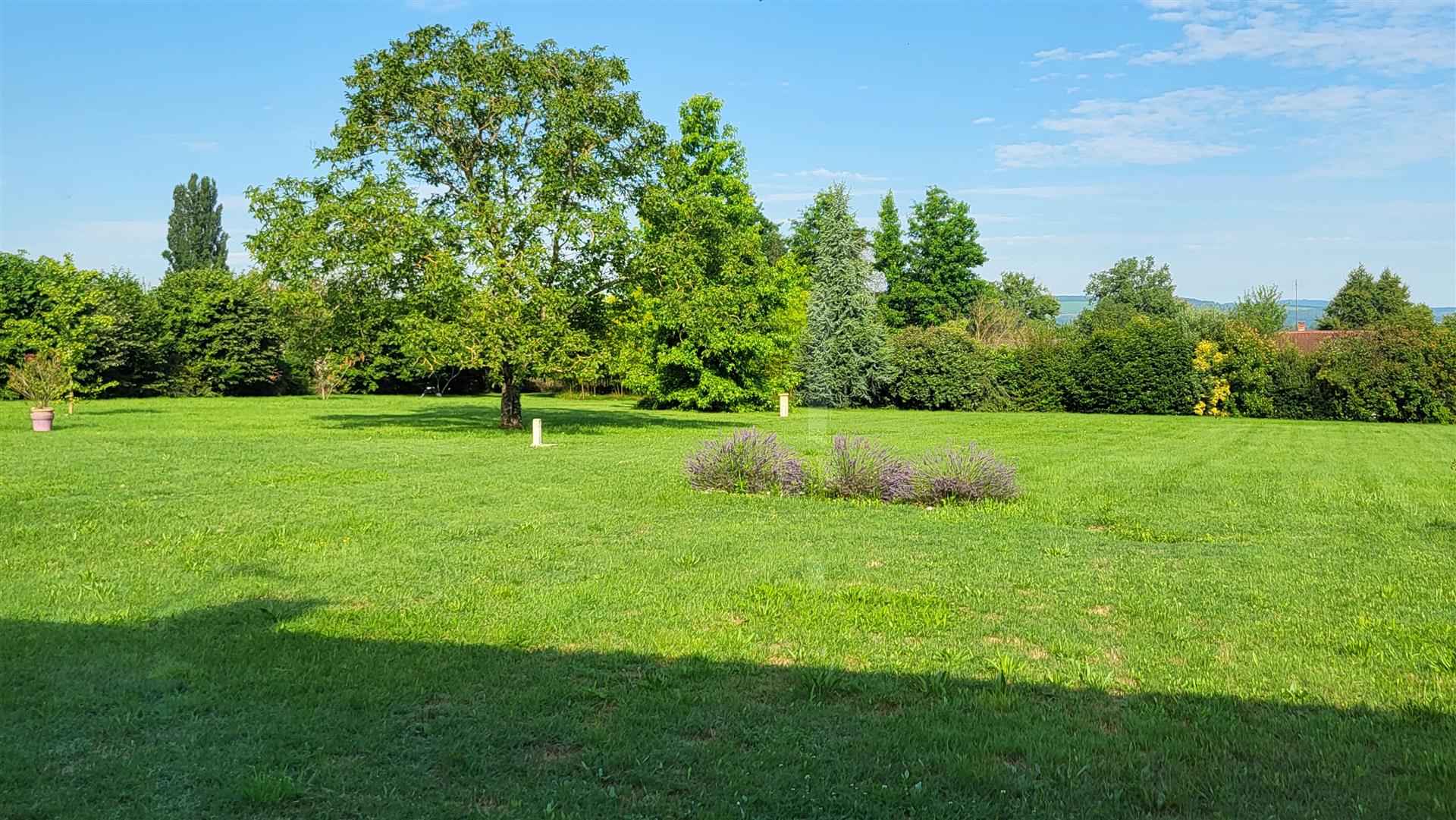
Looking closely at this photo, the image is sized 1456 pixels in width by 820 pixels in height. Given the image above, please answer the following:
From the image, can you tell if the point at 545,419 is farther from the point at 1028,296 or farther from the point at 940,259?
the point at 1028,296

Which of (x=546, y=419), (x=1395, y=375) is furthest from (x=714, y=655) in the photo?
→ (x=1395, y=375)

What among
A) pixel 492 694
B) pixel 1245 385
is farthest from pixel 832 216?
pixel 1245 385

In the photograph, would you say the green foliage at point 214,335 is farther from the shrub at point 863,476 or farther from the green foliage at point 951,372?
the shrub at point 863,476

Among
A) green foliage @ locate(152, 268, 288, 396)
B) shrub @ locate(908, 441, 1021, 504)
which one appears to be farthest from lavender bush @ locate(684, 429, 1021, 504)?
green foliage @ locate(152, 268, 288, 396)

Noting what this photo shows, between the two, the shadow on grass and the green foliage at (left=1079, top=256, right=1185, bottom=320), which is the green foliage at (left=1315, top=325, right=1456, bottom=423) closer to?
the shadow on grass

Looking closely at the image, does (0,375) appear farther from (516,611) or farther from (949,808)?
(949,808)

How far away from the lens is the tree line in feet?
71.7

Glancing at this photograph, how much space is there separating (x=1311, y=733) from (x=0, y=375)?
4656 cm

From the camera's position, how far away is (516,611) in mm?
6168

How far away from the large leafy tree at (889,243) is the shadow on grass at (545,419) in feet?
74.9

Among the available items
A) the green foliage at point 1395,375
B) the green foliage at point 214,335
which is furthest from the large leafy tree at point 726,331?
the green foliage at point 1395,375

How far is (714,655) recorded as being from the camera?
529 centimetres

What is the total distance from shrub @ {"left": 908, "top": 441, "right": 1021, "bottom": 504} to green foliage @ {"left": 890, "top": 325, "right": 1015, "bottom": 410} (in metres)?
29.0

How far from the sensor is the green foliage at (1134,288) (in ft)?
297
